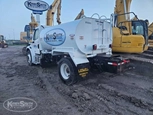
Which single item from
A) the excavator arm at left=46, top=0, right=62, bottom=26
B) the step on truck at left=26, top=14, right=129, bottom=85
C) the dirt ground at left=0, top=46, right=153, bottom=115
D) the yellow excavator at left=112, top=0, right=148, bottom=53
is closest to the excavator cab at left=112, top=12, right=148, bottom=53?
the yellow excavator at left=112, top=0, right=148, bottom=53

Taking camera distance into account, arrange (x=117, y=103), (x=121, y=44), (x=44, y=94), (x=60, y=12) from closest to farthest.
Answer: (x=117, y=103) < (x=44, y=94) < (x=121, y=44) < (x=60, y=12)

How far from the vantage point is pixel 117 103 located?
3641 mm

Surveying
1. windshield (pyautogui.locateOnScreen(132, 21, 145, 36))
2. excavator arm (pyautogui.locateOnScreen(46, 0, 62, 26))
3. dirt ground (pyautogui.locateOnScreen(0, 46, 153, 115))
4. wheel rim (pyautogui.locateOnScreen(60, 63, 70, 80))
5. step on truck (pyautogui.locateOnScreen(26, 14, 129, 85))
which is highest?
excavator arm (pyautogui.locateOnScreen(46, 0, 62, 26))

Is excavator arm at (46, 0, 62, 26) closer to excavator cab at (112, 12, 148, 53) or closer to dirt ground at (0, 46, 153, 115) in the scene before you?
excavator cab at (112, 12, 148, 53)

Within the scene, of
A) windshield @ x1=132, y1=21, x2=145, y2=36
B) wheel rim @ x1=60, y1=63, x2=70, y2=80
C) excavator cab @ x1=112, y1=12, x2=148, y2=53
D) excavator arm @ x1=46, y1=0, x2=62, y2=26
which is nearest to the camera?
wheel rim @ x1=60, y1=63, x2=70, y2=80

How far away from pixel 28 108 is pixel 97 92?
7.13 ft

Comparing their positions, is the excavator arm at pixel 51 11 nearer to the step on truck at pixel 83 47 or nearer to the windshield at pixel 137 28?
the step on truck at pixel 83 47

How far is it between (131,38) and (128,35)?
0.45m

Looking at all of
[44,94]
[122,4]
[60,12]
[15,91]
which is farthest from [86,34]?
[60,12]

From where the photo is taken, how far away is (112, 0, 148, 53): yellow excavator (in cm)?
578

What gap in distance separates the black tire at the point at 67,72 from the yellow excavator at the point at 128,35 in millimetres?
2702

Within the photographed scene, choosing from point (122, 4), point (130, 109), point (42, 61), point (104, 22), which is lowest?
point (130, 109)

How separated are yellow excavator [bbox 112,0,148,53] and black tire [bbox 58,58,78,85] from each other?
2.70 meters

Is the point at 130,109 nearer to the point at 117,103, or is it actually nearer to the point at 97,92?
the point at 117,103
